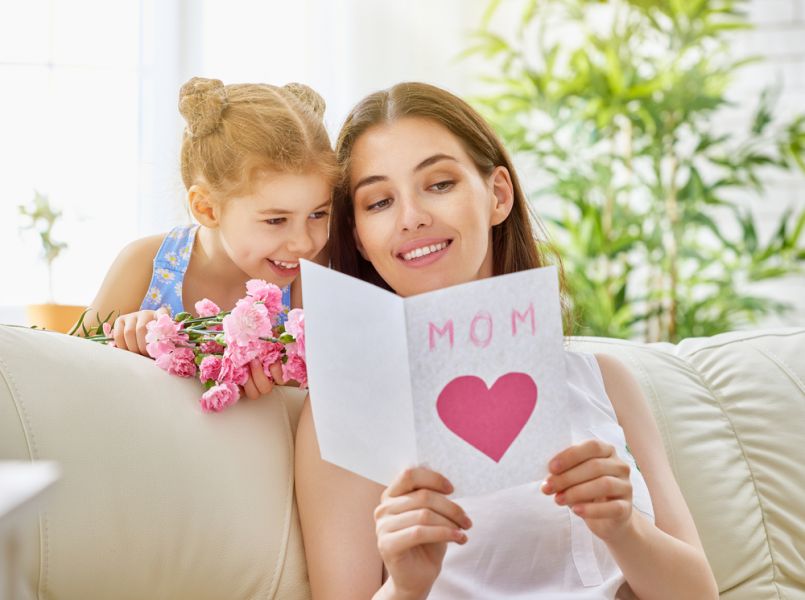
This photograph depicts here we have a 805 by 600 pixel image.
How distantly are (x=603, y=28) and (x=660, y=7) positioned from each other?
2.26 feet

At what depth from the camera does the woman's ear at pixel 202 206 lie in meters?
1.87

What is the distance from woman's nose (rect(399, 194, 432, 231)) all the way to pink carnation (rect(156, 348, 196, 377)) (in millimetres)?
356

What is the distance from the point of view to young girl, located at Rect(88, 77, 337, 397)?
173 cm

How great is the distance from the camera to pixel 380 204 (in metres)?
1.48

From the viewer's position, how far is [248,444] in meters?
1.38

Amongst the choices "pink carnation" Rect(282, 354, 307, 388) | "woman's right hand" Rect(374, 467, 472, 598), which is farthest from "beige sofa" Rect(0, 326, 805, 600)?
"woman's right hand" Rect(374, 467, 472, 598)

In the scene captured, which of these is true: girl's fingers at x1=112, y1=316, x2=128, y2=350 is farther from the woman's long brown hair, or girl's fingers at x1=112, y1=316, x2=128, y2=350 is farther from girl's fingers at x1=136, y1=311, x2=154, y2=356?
the woman's long brown hair

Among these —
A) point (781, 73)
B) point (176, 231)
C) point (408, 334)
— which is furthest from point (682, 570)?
point (781, 73)

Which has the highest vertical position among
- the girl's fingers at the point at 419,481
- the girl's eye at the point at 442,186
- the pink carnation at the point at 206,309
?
the girl's eye at the point at 442,186

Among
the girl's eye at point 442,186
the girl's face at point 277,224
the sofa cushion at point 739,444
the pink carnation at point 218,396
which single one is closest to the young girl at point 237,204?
the girl's face at point 277,224

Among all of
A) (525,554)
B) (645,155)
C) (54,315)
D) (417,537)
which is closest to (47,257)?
(54,315)

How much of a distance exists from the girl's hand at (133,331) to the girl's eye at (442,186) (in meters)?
0.44

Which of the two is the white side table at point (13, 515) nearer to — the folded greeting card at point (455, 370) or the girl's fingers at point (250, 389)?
the folded greeting card at point (455, 370)

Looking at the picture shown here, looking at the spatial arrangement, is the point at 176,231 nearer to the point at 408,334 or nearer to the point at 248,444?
the point at 248,444
